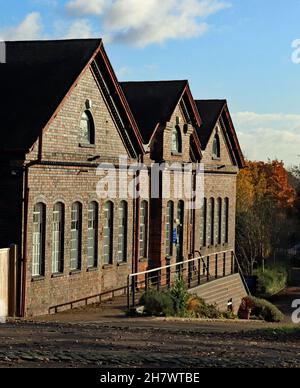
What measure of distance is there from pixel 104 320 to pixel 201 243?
49.8ft

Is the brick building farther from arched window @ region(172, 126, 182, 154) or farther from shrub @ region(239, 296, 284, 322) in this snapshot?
shrub @ region(239, 296, 284, 322)

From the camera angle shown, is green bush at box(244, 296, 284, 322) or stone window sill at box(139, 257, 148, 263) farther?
stone window sill at box(139, 257, 148, 263)

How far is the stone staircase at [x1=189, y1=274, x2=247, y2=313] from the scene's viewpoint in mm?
29109

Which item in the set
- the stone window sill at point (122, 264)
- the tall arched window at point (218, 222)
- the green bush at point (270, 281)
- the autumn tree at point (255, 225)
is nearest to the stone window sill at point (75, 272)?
the stone window sill at point (122, 264)

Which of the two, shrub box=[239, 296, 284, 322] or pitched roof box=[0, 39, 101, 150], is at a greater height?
pitched roof box=[0, 39, 101, 150]

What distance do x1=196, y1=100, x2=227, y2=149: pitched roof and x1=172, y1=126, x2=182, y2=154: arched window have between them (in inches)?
147

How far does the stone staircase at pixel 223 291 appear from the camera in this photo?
1146 inches

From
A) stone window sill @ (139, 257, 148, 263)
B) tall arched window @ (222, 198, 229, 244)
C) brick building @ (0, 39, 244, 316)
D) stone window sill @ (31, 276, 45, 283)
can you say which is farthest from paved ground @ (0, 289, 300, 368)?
tall arched window @ (222, 198, 229, 244)

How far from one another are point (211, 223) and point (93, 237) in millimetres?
12666

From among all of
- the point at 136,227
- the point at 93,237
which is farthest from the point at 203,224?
the point at 93,237

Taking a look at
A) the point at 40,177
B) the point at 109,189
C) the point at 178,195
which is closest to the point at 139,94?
the point at 178,195

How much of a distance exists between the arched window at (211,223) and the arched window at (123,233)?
9.62 metres

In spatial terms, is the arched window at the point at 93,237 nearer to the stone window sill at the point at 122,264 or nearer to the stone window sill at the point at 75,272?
the stone window sill at the point at 75,272

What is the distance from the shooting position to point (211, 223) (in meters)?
36.5
